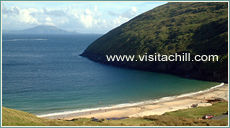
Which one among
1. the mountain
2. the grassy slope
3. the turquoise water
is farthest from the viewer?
the mountain

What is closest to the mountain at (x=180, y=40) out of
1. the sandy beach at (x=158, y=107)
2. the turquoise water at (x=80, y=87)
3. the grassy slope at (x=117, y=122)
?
the turquoise water at (x=80, y=87)

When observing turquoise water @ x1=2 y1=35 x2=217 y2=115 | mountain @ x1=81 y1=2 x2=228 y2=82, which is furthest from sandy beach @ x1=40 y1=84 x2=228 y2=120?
mountain @ x1=81 y1=2 x2=228 y2=82

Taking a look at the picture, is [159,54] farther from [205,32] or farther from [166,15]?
[166,15]

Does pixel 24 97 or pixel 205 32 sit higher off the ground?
pixel 205 32

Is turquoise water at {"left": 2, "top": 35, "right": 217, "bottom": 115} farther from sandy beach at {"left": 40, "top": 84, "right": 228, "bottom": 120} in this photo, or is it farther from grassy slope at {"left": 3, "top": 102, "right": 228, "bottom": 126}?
grassy slope at {"left": 3, "top": 102, "right": 228, "bottom": 126}

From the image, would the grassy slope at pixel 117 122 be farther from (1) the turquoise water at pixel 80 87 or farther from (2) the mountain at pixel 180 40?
(2) the mountain at pixel 180 40

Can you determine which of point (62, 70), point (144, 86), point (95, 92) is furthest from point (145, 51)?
point (95, 92)
